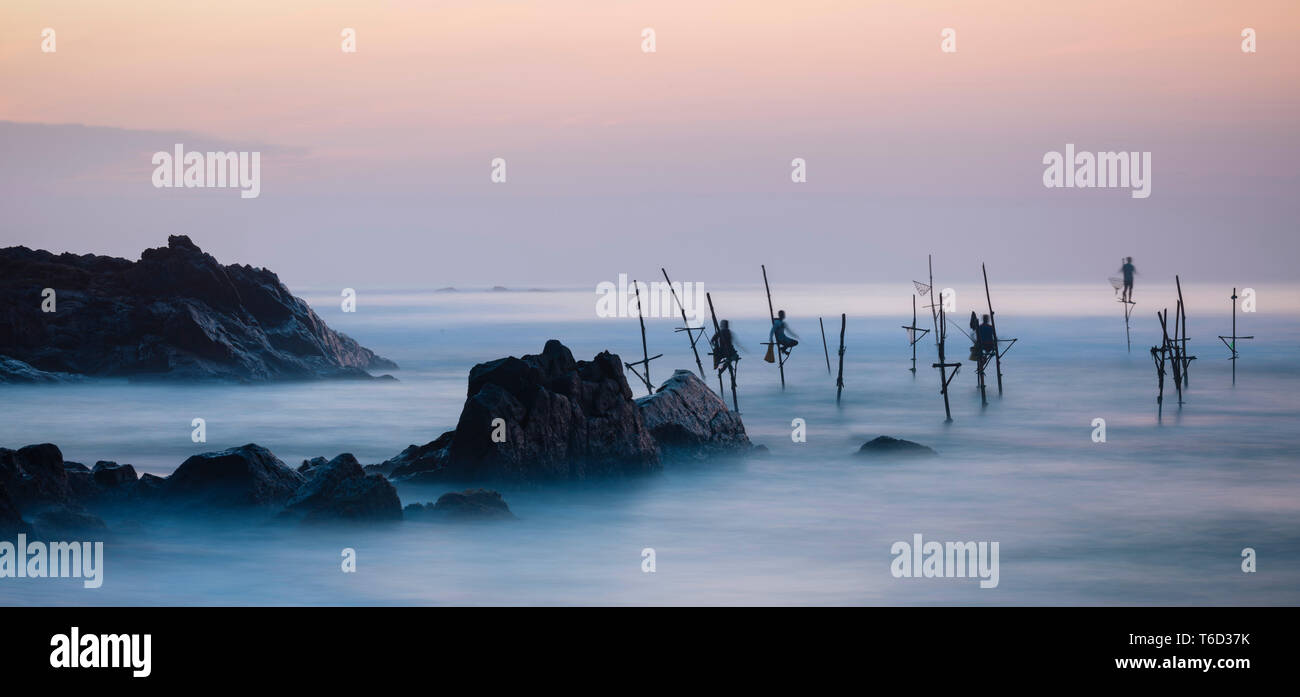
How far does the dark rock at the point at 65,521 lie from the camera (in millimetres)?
16578

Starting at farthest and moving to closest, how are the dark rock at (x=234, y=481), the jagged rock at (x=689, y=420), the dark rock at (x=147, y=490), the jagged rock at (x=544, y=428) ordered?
the jagged rock at (x=689, y=420) → the jagged rock at (x=544, y=428) → the dark rock at (x=147, y=490) → the dark rock at (x=234, y=481)

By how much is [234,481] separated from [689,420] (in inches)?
352

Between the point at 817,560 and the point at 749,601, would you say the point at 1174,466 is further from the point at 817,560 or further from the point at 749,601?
the point at 749,601

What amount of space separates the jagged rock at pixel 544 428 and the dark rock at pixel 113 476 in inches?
172

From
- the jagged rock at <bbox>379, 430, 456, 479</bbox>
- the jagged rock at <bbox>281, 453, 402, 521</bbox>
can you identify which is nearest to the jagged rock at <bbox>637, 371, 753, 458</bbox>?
the jagged rock at <bbox>379, 430, 456, 479</bbox>

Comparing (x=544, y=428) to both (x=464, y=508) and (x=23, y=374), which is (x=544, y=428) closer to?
(x=464, y=508)

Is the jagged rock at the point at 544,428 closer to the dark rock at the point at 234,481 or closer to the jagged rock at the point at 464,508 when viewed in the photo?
the jagged rock at the point at 464,508

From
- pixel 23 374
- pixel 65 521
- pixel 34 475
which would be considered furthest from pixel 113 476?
pixel 23 374

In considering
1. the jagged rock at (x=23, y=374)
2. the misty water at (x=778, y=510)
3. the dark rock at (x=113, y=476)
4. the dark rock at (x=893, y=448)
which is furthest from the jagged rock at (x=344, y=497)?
the jagged rock at (x=23, y=374)

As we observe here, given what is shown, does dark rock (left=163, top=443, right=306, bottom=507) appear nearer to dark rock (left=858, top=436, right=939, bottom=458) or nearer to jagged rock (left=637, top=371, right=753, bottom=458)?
jagged rock (left=637, top=371, right=753, bottom=458)

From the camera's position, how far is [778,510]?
75.3ft

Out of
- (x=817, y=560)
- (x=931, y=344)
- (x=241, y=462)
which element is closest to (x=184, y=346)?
(x=241, y=462)

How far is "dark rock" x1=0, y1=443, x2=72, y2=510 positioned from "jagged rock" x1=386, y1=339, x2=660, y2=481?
5.72m
